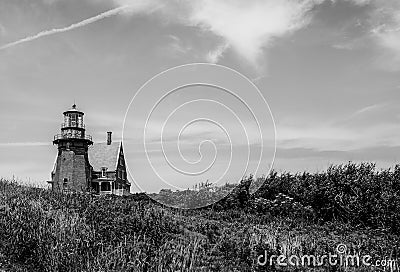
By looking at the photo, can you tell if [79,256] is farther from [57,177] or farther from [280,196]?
[57,177]

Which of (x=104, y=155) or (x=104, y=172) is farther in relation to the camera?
(x=104, y=155)

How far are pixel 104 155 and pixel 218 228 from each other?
3847cm

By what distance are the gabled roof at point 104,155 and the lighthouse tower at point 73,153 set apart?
264cm

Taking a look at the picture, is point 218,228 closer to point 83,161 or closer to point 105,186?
point 83,161

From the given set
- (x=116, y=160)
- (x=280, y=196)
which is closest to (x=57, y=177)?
(x=116, y=160)

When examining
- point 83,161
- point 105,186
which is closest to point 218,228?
point 83,161

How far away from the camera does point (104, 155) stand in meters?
50.6

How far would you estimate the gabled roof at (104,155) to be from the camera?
163 feet

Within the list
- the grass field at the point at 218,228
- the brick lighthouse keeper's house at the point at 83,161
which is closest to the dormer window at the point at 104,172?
the brick lighthouse keeper's house at the point at 83,161

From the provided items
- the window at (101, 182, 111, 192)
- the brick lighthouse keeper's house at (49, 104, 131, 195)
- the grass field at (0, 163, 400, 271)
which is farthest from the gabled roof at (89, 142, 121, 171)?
the grass field at (0, 163, 400, 271)

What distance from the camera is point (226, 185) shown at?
893 inches

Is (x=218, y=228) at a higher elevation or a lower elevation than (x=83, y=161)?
lower

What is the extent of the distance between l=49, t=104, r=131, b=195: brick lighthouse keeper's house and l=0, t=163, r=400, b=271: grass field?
80.7 feet

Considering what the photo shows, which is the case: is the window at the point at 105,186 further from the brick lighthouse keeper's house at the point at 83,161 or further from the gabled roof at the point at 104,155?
the gabled roof at the point at 104,155
